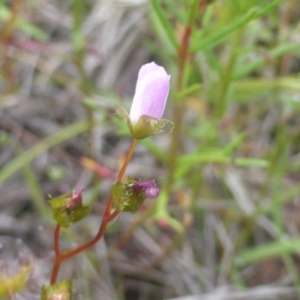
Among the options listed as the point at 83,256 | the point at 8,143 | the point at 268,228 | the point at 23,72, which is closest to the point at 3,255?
the point at 83,256

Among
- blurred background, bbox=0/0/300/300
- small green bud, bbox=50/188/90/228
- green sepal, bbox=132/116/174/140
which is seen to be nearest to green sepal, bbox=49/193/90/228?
small green bud, bbox=50/188/90/228

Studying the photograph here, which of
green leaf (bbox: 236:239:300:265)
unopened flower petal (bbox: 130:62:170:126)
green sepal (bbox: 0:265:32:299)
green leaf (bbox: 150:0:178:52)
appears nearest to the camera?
unopened flower petal (bbox: 130:62:170:126)

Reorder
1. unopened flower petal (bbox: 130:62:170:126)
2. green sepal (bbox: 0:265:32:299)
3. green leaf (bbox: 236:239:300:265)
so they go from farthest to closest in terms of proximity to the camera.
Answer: green leaf (bbox: 236:239:300:265)
green sepal (bbox: 0:265:32:299)
unopened flower petal (bbox: 130:62:170:126)

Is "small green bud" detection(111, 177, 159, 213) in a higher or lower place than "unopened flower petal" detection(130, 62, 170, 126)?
lower

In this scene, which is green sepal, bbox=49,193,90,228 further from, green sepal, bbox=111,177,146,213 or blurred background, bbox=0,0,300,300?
blurred background, bbox=0,0,300,300

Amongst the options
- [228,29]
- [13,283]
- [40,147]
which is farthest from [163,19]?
[40,147]

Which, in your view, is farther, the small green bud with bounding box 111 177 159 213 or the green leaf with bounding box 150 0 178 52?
the green leaf with bounding box 150 0 178 52

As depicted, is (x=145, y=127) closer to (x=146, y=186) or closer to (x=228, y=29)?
(x=146, y=186)
